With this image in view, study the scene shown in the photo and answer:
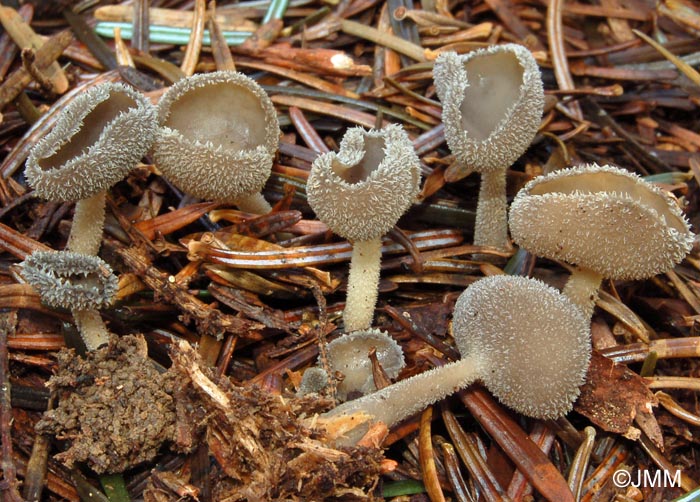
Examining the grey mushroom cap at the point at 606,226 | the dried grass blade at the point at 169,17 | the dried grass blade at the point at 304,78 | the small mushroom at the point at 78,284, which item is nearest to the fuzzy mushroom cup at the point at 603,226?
the grey mushroom cap at the point at 606,226

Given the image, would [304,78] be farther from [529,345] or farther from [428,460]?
[428,460]

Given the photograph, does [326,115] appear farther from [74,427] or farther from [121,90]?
[74,427]

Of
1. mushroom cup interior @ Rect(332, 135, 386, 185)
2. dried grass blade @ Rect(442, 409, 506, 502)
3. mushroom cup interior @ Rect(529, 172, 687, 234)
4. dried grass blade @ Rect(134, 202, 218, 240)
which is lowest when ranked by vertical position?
dried grass blade @ Rect(442, 409, 506, 502)

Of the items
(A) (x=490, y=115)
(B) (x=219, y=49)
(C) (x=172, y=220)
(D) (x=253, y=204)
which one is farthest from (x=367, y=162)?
(B) (x=219, y=49)

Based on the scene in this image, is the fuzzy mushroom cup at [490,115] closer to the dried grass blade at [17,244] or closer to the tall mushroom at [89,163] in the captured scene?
the tall mushroom at [89,163]

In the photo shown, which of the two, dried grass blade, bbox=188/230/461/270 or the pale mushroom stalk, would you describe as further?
the pale mushroom stalk

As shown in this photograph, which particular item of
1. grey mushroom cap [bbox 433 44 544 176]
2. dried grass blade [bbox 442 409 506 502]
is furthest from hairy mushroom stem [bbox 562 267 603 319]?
dried grass blade [bbox 442 409 506 502]

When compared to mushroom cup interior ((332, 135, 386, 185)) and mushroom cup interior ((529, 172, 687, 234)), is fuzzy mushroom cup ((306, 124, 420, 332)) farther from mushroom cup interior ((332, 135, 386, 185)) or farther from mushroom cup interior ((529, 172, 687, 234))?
mushroom cup interior ((529, 172, 687, 234))
